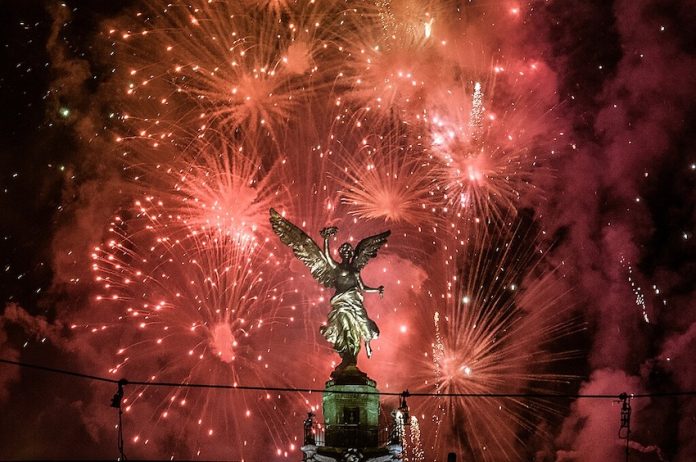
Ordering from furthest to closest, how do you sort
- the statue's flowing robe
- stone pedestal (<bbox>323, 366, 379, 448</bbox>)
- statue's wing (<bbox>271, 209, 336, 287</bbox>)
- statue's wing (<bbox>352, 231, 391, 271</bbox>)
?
statue's wing (<bbox>352, 231, 391, 271</bbox>) → statue's wing (<bbox>271, 209, 336, 287</bbox>) → the statue's flowing robe → stone pedestal (<bbox>323, 366, 379, 448</bbox>)

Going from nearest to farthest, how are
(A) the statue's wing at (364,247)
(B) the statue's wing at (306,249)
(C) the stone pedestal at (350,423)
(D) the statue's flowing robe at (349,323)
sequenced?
1. (C) the stone pedestal at (350,423)
2. (D) the statue's flowing robe at (349,323)
3. (B) the statue's wing at (306,249)
4. (A) the statue's wing at (364,247)

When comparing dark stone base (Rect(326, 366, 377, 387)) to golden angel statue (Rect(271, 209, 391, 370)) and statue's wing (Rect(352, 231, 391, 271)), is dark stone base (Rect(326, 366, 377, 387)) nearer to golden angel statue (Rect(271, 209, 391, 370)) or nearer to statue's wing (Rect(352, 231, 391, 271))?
golden angel statue (Rect(271, 209, 391, 370))

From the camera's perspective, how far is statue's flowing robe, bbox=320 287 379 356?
24641 millimetres

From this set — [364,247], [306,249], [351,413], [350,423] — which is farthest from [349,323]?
[350,423]

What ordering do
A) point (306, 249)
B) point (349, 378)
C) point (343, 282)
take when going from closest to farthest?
point (349, 378) < point (343, 282) < point (306, 249)

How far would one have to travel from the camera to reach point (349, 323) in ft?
80.9

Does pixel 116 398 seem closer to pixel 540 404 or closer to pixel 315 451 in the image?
pixel 315 451

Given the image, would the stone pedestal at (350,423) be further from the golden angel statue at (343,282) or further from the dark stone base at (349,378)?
the golden angel statue at (343,282)

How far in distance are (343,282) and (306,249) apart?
1612 mm

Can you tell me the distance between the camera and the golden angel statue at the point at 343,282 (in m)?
24.7

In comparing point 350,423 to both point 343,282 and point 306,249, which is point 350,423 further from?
point 306,249

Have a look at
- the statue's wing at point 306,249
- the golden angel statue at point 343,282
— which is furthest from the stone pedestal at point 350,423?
the statue's wing at point 306,249

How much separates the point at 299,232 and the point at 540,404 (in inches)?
736

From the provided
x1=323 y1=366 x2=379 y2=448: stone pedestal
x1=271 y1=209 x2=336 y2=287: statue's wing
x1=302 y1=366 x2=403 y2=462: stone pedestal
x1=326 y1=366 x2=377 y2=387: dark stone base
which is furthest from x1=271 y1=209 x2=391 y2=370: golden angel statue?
x1=302 y1=366 x2=403 y2=462: stone pedestal
